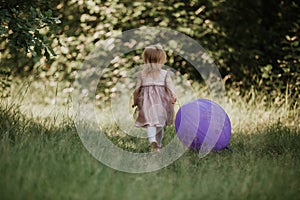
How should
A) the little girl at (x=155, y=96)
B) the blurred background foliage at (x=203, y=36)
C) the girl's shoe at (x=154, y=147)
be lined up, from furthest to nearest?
the blurred background foliage at (x=203, y=36) < the little girl at (x=155, y=96) < the girl's shoe at (x=154, y=147)

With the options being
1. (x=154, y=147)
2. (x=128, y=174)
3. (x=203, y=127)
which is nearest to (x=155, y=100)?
(x=154, y=147)

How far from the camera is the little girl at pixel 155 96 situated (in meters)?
4.64

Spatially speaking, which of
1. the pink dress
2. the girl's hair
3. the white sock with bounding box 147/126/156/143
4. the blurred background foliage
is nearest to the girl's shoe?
the white sock with bounding box 147/126/156/143

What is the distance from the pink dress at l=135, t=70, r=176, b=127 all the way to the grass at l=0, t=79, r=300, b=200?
0.29 m

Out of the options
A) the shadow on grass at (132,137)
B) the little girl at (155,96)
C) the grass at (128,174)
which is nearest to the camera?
the grass at (128,174)

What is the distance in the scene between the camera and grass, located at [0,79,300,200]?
2.94 metres

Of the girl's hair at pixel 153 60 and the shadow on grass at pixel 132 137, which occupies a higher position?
the girl's hair at pixel 153 60

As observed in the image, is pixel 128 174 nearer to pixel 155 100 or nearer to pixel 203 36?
pixel 155 100

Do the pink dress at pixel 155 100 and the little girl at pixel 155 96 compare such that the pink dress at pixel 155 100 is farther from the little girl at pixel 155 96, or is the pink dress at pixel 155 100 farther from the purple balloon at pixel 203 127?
the purple balloon at pixel 203 127

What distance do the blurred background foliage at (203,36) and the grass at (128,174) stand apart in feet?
8.27

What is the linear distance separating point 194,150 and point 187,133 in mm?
191

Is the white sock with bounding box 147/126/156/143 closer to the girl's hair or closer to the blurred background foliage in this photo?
the girl's hair

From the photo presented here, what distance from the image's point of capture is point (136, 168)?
12.1 ft

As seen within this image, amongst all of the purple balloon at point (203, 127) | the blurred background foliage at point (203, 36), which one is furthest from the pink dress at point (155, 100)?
the blurred background foliage at point (203, 36)
